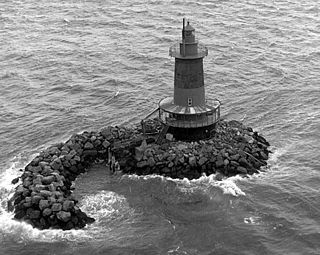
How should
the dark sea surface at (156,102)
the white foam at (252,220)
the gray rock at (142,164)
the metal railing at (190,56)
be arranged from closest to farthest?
the dark sea surface at (156,102) < the white foam at (252,220) < the gray rock at (142,164) < the metal railing at (190,56)

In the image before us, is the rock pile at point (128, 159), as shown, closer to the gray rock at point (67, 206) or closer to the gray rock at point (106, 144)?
the gray rock at point (106, 144)

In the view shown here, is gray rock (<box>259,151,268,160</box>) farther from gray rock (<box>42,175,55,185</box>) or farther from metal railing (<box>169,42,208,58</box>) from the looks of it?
gray rock (<box>42,175,55,185</box>)

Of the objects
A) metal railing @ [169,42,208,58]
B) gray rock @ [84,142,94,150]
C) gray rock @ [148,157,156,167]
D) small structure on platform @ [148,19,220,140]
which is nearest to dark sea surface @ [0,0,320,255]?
gray rock @ [148,157,156,167]

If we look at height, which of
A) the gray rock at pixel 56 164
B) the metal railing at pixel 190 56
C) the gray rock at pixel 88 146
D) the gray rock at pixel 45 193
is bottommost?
the gray rock at pixel 45 193

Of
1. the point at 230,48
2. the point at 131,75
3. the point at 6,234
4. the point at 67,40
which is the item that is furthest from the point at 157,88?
the point at 6,234

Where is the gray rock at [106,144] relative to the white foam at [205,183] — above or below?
above

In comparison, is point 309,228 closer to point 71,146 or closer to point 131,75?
point 71,146

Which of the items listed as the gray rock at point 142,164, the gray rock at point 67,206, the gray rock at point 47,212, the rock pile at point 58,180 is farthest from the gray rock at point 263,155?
the gray rock at point 47,212
